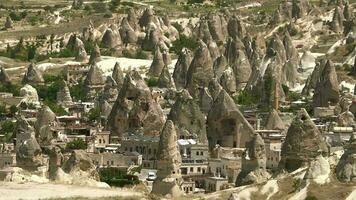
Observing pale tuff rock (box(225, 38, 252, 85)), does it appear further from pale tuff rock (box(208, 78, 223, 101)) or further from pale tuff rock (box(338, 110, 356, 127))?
pale tuff rock (box(338, 110, 356, 127))

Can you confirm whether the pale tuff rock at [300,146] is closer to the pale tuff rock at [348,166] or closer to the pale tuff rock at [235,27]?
the pale tuff rock at [348,166]

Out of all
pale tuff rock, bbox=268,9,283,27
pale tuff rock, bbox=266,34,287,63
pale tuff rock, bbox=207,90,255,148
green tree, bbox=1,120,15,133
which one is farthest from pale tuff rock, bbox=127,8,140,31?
pale tuff rock, bbox=207,90,255,148

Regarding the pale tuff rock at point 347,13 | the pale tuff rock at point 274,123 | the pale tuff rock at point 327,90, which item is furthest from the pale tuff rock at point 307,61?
the pale tuff rock at point 274,123

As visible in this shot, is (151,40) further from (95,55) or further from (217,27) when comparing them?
(95,55)

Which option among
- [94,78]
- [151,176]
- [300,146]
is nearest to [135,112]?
[151,176]

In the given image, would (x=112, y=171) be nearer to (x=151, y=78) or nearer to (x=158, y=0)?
(x=151, y=78)

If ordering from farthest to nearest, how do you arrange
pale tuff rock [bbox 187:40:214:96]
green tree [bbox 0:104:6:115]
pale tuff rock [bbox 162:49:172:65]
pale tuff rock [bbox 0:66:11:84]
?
pale tuff rock [bbox 162:49:172:65], pale tuff rock [bbox 0:66:11:84], pale tuff rock [bbox 187:40:214:96], green tree [bbox 0:104:6:115]

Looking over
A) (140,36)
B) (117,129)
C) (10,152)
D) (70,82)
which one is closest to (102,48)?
(140,36)
